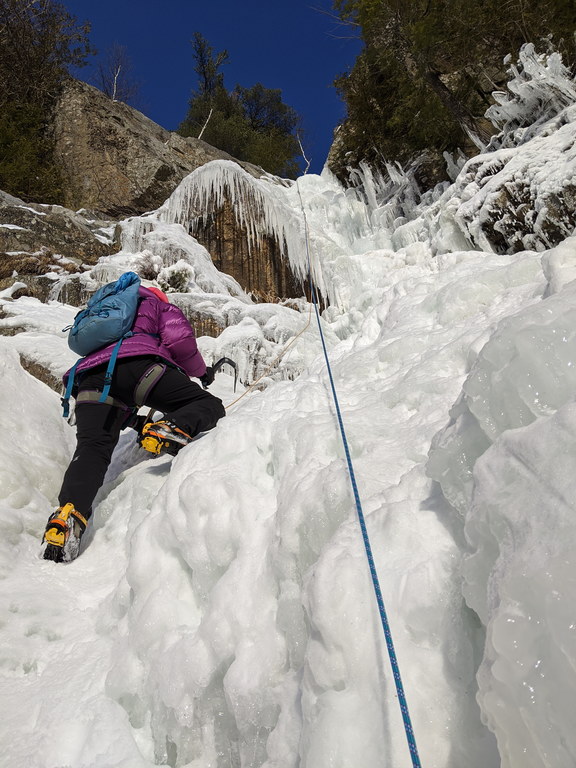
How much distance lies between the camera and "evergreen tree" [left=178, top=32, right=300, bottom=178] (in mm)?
19000

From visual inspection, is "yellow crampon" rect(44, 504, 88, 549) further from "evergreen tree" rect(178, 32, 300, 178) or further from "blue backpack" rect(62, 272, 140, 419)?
"evergreen tree" rect(178, 32, 300, 178)

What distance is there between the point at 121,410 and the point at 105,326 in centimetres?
48

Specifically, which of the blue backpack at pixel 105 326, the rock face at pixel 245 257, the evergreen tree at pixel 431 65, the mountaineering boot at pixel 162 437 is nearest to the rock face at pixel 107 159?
the evergreen tree at pixel 431 65

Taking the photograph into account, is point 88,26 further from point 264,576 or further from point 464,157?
point 264,576

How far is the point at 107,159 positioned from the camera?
13609mm

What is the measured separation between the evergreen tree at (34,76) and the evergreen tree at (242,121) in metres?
5.93

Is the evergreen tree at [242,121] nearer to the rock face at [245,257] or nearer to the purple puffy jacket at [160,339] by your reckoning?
the rock face at [245,257]

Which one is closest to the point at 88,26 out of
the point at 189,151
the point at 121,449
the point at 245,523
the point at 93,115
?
the point at 93,115

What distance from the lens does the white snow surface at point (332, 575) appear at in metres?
0.91

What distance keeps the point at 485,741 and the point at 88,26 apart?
20.2 meters

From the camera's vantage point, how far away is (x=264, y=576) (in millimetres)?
1550

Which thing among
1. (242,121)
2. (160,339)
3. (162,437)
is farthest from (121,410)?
(242,121)

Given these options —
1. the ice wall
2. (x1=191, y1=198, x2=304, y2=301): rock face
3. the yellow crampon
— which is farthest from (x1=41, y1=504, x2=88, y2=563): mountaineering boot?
(x1=191, y1=198, x2=304, y2=301): rock face

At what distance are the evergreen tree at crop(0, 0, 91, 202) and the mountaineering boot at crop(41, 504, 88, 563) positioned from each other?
1334 centimetres
